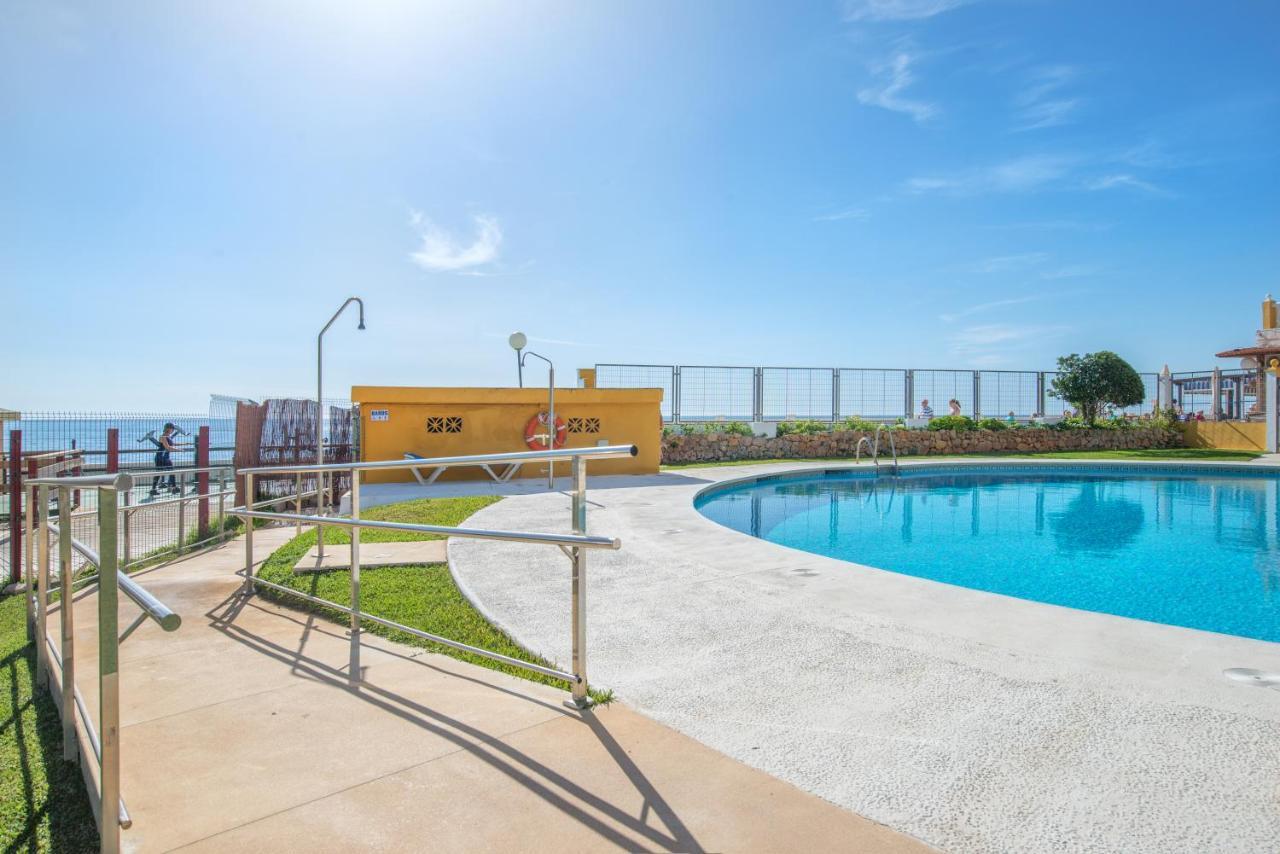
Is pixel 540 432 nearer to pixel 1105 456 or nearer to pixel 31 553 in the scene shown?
pixel 31 553

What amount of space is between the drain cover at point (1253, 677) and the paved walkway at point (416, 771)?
1.96 meters

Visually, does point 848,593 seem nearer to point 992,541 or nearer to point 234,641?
point 234,641

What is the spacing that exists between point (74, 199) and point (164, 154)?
1.73 metres

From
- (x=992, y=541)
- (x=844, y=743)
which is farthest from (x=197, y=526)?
(x=992, y=541)

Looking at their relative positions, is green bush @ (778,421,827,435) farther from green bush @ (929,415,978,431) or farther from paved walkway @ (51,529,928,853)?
paved walkway @ (51,529,928,853)

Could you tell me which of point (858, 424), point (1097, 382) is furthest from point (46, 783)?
point (1097, 382)

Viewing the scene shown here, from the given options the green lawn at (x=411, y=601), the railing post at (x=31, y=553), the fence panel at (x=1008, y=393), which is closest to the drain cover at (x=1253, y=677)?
the green lawn at (x=411, y=601)

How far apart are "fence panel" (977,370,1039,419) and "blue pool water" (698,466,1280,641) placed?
6514mm

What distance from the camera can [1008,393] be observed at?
2128 centimetres

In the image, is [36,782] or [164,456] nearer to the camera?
[36,782]

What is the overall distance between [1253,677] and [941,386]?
773 inches

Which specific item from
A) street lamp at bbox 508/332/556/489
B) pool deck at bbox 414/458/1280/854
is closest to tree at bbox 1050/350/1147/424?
street lamp at bbox 508/332/556/489

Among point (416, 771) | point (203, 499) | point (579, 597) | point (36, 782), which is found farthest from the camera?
point (203, 499)

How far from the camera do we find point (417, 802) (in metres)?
1.73
